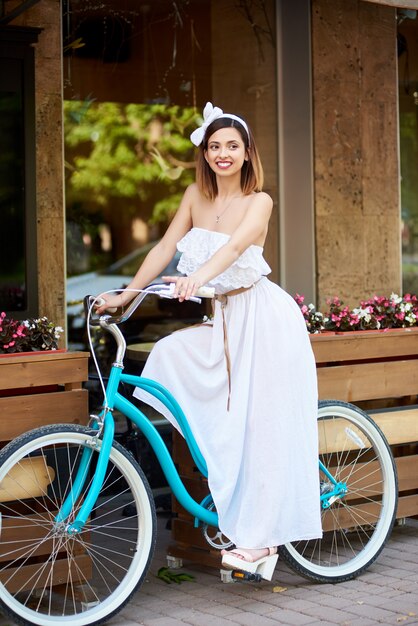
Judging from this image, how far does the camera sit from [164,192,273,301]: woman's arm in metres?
4.05

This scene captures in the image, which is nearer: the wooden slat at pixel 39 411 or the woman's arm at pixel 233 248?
the woman's arm at pixel 233 248

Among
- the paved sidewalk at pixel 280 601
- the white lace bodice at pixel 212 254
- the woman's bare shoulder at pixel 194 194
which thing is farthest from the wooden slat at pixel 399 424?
the woman's bare shoulder at pixel 194 194

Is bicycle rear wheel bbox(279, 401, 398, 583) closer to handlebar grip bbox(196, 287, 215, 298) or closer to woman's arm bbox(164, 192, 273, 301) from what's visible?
woman's arm bbox(164, 192, 273, 301)

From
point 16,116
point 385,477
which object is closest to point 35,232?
point 16,116

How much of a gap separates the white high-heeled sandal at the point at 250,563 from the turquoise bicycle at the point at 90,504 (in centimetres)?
18

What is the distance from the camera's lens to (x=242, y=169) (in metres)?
4.65

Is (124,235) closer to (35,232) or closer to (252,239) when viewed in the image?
(35,232)

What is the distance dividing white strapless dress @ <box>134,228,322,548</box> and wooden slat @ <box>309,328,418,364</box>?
550 mm

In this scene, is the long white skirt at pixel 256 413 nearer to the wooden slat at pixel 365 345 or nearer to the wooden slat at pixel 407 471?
the wooden slat at pixel 365 345

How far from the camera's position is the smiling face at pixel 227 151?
455 cm

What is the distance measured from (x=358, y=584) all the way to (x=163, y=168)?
468 cm

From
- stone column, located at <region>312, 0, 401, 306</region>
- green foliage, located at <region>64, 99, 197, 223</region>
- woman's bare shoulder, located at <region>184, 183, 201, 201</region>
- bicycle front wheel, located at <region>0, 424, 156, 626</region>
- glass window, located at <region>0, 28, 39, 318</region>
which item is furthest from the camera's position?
green foliage, located at <region>64, 99, 197, 223</region>

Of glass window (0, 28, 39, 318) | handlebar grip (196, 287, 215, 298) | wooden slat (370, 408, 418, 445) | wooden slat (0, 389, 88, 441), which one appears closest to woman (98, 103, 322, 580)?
wooden slat (0, 389, 88, 441)

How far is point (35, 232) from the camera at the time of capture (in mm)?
6293
